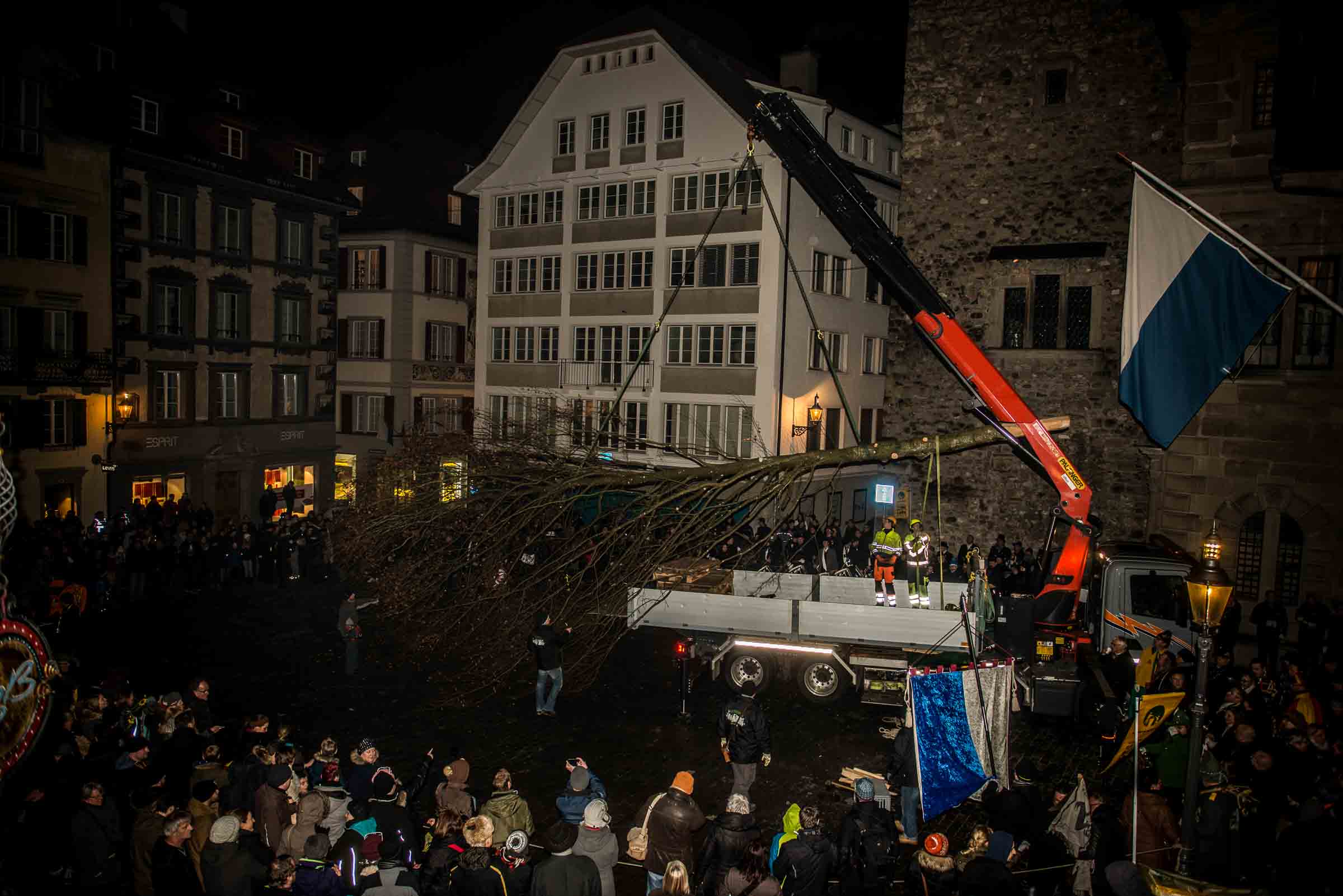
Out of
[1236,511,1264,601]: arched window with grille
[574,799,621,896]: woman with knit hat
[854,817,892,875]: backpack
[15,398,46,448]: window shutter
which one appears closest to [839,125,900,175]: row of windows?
[1236,511,1264,601]: arched window with grille

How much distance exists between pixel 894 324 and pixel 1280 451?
11172 mm

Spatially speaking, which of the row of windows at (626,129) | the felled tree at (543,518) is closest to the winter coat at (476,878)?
the felled tree at (543,518)

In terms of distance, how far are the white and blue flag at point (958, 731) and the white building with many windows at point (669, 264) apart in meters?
15.4

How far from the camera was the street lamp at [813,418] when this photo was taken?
864 inches

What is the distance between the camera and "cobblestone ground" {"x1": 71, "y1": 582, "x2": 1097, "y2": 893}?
12.0m

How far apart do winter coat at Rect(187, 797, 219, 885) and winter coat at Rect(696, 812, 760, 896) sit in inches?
179

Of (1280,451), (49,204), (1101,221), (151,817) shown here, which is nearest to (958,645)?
(1280,451)

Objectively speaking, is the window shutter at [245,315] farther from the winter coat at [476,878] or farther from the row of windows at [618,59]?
the winter coat at [476,878]

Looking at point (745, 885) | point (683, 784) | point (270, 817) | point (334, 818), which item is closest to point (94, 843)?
point (270, 817)

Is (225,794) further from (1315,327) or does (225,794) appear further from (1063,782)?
(1315,327)

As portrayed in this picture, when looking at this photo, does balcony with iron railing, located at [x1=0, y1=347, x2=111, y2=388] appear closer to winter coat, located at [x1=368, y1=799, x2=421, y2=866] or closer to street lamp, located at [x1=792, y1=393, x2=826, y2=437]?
street lamp, located at [x1=792, y1=393, x2=826, y2=437]

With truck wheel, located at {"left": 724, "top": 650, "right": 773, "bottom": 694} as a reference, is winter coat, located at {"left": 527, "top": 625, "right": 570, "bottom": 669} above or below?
above

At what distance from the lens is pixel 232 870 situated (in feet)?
24.7

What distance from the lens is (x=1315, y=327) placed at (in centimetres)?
1812
